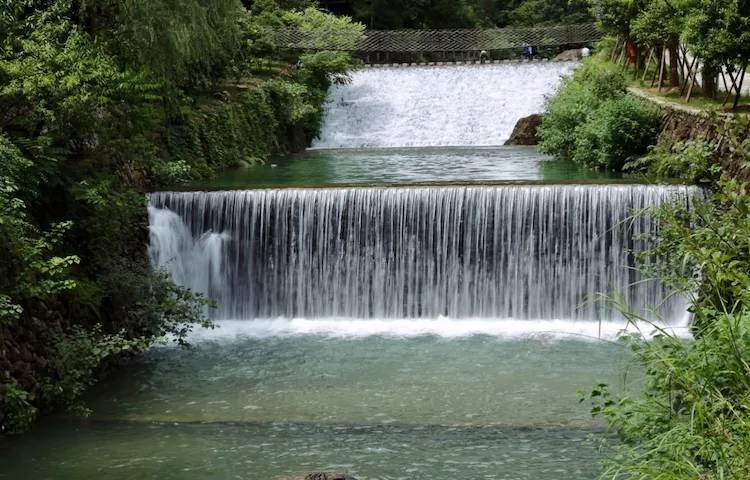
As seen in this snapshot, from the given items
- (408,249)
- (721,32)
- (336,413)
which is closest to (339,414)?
(336,413)

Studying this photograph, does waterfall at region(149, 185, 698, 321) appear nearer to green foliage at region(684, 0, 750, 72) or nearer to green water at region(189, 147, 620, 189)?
green water at region(189, 147, 620, 189)

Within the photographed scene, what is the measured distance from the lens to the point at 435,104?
29.1 m

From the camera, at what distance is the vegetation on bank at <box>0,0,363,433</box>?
10.6 metres

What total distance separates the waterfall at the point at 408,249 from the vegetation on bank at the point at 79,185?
3.07 feet

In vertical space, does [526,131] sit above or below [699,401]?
below

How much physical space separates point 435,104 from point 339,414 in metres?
19.6

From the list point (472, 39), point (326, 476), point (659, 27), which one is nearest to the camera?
point (326, 476)

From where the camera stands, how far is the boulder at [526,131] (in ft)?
86.4

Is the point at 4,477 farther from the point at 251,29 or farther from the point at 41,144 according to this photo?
the point at 251,29

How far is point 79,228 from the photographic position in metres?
12.8

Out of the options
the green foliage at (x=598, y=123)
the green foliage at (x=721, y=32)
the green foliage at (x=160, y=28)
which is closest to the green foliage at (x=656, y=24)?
the green foliage at (x=598, y=123)

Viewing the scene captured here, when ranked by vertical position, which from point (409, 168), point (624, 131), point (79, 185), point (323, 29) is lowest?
point (409, 168)

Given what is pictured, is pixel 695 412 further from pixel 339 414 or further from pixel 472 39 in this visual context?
pixel 472 39

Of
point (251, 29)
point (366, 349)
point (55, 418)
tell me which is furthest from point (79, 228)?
point (251, 29)
